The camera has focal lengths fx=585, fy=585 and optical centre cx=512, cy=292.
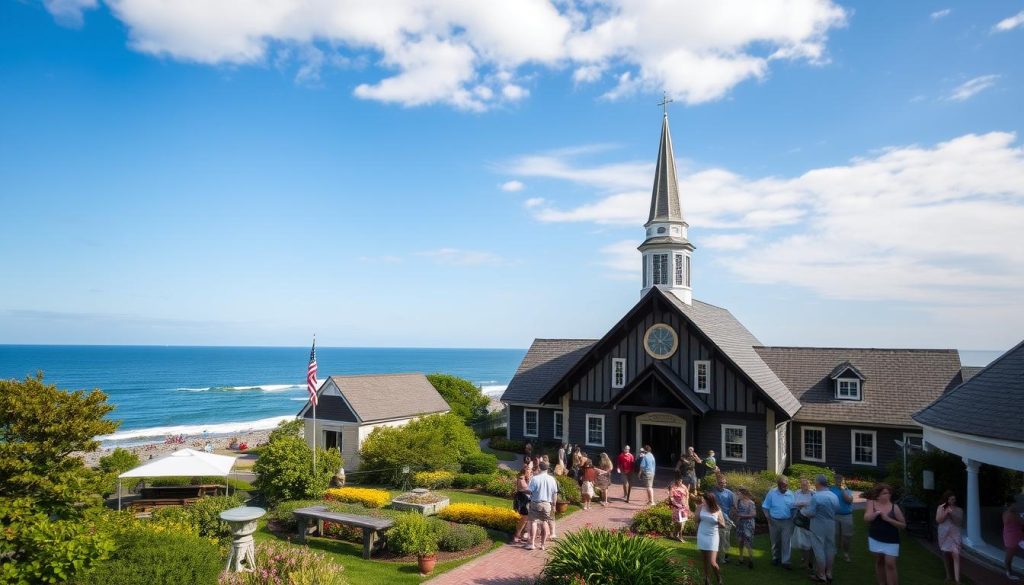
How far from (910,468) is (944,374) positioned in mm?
12364

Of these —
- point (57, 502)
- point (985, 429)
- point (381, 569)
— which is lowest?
point (381, 569)

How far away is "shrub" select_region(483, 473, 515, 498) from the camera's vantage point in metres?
20.6

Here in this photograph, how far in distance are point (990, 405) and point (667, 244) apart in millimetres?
15661

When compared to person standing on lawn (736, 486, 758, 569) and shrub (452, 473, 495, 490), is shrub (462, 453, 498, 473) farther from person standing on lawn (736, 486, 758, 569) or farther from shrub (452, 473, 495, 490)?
person standing on lawn (736, 486, 758, 569)

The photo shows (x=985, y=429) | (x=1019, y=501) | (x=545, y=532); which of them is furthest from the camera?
(x=1019, y=501)

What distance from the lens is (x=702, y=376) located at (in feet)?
81.6

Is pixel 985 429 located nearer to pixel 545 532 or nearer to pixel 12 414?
pixel 545 532

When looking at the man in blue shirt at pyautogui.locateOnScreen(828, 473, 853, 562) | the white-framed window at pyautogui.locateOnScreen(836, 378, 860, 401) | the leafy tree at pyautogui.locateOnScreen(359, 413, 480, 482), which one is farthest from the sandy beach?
the man in blue shirt at pyautogui.locateOnScreen(828, 473, 853, 562)

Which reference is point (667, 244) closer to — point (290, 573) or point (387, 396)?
point (387, 396)

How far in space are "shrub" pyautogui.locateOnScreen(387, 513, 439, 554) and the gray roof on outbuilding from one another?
1386 cm

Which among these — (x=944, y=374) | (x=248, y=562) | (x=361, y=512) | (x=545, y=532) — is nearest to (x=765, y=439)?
(x=944, y=374)

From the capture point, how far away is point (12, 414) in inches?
409

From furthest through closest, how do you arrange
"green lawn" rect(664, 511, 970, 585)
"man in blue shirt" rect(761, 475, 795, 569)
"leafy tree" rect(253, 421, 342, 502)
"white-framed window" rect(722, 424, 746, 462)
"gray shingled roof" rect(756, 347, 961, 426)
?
"gray shingled roof" rect(756, 347, 961, 426) → "white-framed window" rect(722, 424, 746, 462) → "leafy tree" rect(253, 421, 342, 502) → "man in blue shirt" rect(761, 475, 795, 569) → "green lawn" rect(664, 511, 970, 585)

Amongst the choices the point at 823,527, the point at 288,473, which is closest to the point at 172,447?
the point at 288,473
